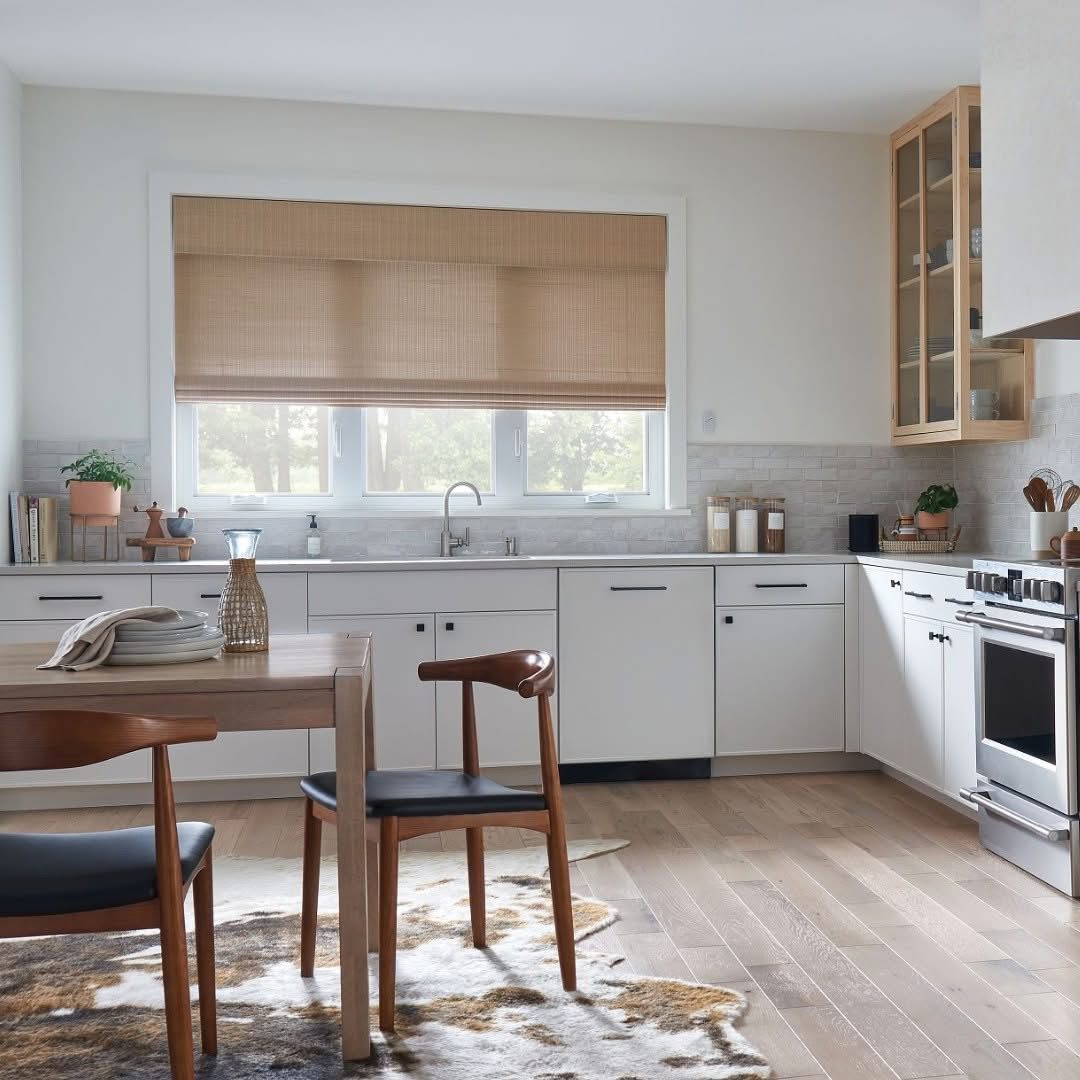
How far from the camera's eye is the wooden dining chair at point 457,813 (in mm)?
2354

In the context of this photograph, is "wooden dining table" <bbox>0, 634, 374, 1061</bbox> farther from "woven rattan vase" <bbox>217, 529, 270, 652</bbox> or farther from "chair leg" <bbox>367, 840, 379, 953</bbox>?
"chair leg" <bbox>367, 840, 379, 953</bbox>

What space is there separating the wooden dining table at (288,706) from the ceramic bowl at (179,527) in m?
2.28

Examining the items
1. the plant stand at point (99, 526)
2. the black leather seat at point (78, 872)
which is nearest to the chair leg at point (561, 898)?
the black leather seat at point (78, 872)

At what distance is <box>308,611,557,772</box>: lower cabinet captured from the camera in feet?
14.0

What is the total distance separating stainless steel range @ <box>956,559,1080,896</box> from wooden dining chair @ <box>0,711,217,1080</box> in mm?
2427

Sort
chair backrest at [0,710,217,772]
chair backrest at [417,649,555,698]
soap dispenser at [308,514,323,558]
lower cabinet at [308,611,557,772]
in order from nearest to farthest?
chair backrest at [0,710,217,772] → chair backrest at [417,649,555,698] → lower cabinet at [308,611,557,772] → soap dispenser at [308,514,323,558]

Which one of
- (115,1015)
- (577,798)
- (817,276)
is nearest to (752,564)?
(577,798)

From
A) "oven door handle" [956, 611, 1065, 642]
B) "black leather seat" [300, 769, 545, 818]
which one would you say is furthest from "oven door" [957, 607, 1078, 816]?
"black leather seat" [300, 769, 545, 818]

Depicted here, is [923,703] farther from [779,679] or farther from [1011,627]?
[1011,627]

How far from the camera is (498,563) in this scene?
4340 millimetres

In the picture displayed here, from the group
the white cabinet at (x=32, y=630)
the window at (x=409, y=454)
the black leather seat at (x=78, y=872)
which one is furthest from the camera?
the window at (x=409, y=454)

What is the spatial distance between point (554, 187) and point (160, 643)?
3220 millimetres

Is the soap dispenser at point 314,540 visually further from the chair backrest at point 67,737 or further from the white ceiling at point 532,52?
the chair backrest at point 67,737

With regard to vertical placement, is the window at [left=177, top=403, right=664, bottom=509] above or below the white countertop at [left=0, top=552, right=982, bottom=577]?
above
